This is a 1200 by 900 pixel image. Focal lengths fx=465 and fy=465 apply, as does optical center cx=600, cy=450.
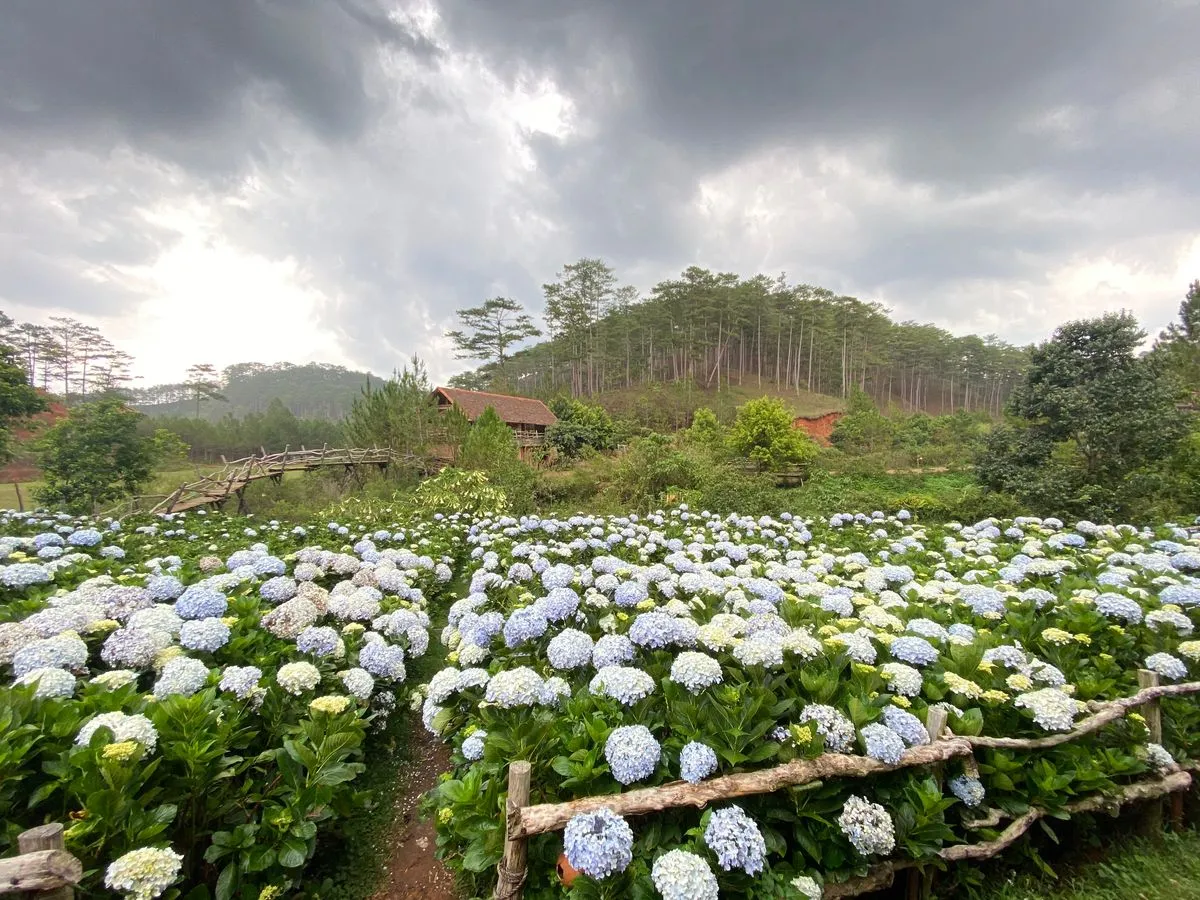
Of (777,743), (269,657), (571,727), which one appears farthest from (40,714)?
(777,743)

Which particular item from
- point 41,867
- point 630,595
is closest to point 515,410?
point 630,595

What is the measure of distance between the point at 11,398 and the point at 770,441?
24739mm

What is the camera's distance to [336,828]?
2916mm

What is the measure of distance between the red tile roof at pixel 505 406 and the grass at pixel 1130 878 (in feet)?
79.0

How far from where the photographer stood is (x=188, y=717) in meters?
2.18

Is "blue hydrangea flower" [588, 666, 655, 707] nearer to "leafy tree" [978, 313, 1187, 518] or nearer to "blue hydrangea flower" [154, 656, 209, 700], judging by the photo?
"blue hydrangea flower" [154, 656, 209, 700]

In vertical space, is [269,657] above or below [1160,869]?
above

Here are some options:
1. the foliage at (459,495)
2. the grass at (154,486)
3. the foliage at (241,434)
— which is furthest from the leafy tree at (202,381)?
the foliage at (459,495)

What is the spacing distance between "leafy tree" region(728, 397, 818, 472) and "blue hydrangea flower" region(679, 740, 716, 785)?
18334 millimetres

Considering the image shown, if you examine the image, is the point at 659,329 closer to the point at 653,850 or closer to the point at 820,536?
the point at 820,536

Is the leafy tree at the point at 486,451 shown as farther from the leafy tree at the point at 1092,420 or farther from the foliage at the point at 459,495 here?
the leafy tree at the point at 1092,420

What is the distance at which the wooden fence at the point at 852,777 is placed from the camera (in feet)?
5.99

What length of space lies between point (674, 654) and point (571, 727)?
0.76 m

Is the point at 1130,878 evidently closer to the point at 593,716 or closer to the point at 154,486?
the point at 593,716
